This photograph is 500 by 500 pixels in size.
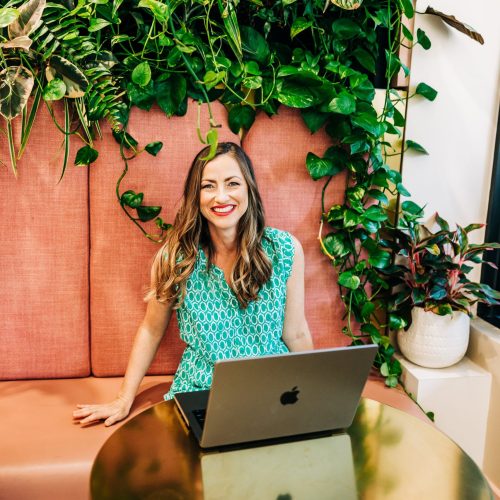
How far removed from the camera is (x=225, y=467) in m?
1.14

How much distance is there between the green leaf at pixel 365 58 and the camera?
78.0 inches

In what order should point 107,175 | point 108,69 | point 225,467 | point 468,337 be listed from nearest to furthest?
point 225,467
point 108,69
point 107,175
point 468,337

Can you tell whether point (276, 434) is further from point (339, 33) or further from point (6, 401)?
point (339, 33)

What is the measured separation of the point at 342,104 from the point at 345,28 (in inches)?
10.8

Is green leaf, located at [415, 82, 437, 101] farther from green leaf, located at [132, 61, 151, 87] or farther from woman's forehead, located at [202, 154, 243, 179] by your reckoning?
green leaf, located at [132, 61, 151, 87]

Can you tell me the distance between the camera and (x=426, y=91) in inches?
80.4

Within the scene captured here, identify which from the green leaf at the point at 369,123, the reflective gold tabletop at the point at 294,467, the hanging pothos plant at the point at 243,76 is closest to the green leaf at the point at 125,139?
the hanging pothos plant at the point at 243,76

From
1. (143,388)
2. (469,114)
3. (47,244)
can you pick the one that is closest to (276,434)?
(143,388)

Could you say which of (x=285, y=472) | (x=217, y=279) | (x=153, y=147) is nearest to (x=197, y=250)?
(x=217, y=279)

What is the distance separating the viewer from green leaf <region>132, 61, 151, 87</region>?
1.81m

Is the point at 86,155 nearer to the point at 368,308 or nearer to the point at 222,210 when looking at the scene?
the point at 222,210

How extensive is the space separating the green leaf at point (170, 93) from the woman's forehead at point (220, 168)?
0.28 m

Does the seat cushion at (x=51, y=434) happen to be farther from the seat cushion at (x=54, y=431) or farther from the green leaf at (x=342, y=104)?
the green leaf at (x=342, y=104)

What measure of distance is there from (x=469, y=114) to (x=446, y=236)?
18.9 inches
